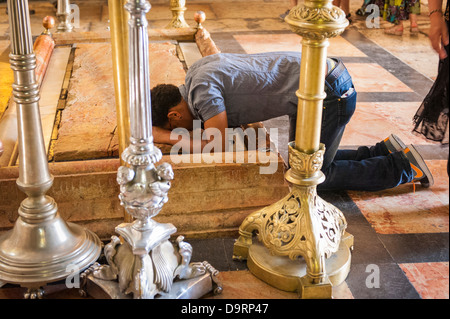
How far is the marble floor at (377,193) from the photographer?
2.05 meters

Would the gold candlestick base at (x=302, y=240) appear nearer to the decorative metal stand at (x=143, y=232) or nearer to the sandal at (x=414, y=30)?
the decorative metal stand at (x=143, y=232)

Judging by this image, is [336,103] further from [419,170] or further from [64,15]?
[64,15]

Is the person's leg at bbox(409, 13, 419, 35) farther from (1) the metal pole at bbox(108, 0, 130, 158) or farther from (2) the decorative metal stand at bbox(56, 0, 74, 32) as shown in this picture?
(1) the metal pole at bbox(108, 0, 130, 158)

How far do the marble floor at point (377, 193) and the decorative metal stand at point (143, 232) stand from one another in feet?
0.50

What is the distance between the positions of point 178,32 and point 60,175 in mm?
2400

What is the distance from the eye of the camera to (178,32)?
4.44 meters

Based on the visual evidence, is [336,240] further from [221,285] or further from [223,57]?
[223,57]

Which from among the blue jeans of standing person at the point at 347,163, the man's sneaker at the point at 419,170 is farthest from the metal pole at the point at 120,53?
the man's sneaker at the point at 419,170

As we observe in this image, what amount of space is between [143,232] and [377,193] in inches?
50.7

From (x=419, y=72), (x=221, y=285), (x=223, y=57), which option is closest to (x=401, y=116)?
(x=419, y=72)

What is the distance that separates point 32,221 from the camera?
2.06 m

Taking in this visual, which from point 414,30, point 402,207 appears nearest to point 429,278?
point 402,207
